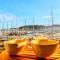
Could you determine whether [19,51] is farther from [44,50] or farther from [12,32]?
[12,32]

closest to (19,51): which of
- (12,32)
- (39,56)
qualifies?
(39,56)

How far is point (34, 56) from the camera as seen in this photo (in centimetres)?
92

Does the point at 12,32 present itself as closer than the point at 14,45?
No

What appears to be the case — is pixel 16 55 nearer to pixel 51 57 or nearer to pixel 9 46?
pixel 9 46

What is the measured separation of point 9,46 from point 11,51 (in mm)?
47

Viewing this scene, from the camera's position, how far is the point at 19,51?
976mm

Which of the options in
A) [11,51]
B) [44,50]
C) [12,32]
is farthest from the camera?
[12,32]

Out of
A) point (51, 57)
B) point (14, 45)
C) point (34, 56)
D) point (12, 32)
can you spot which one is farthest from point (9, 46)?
point (12, 32)

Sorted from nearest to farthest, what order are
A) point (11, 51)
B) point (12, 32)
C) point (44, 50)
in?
point (44, 50) < point (11, 51) < point (12, 32)

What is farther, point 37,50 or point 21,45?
point 21,45

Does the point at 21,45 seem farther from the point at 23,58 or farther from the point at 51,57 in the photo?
the point at 51,57

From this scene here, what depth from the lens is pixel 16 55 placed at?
96 centimetres

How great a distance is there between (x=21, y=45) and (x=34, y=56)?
0.41 ft

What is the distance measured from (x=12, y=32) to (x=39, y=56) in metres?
2.99
